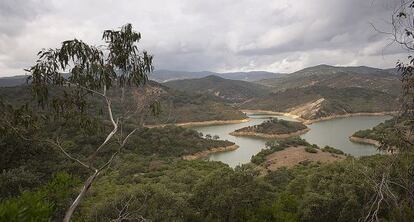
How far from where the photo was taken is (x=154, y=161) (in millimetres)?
39688

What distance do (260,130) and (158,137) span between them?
2668 centimetres

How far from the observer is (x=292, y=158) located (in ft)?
134

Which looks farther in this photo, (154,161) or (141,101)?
(154,161)

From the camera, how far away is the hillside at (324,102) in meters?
101

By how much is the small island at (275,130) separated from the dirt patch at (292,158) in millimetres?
24944

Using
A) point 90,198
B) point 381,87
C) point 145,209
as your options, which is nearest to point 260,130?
point 90,198

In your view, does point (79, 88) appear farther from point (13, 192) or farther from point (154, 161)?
point (154, 161)

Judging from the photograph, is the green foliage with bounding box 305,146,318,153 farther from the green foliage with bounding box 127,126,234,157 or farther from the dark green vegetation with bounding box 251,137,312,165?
the green foliage with bounding box 127,126,234,157

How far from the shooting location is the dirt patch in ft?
126

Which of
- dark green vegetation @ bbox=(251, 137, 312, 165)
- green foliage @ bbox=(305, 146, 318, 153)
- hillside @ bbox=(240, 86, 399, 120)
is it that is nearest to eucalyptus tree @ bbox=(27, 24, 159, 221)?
dark green vegetation @ bbox=(251, 137, 312, 165)

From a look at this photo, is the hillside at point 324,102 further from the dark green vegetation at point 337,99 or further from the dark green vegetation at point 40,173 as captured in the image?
the dark green vegetation at point 40,173

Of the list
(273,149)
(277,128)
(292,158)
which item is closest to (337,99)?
(277,128)

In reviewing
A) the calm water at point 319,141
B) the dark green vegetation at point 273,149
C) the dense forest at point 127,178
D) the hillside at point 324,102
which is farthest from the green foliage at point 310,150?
the hillside at point 324,102

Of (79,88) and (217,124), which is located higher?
(79,88)
